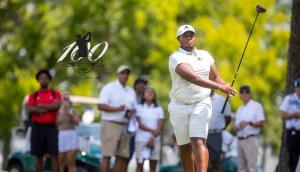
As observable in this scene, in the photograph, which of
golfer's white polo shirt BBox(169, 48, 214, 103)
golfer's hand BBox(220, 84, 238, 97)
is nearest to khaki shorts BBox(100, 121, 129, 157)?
golfer's white polo shirt BBox(169, 48, 214, 103)

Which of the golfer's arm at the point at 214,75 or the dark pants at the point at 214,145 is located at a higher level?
the golfer's arm at the point at 214,75

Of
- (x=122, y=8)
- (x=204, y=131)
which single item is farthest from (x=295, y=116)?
(x=122, y=8)

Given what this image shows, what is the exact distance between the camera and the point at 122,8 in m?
33.9

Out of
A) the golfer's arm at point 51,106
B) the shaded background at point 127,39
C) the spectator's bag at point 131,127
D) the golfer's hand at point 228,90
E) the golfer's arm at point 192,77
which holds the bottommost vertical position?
the spectator's bag at point 131,127

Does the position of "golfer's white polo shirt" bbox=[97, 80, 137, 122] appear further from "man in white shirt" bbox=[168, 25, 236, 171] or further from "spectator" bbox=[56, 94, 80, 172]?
"man in white shirt" bbox=[168, 25, 236, 171]

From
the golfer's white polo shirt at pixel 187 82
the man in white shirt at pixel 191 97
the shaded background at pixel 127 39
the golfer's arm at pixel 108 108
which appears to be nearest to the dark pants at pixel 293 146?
the golfer's arm at pixel 108 108

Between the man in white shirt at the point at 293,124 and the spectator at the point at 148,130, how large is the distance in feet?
7.40

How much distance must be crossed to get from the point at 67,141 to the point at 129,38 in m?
17.8

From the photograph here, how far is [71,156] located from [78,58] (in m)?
3.99

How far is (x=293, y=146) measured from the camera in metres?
15.6

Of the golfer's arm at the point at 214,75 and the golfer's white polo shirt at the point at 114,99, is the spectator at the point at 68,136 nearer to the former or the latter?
the golfer's white polo shirt at the point at 114,99

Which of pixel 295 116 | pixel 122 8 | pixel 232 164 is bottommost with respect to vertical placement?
pixel 232 164

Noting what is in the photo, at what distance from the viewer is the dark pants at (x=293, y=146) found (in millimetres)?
15531

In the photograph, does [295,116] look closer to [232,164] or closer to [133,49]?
[232,164]
